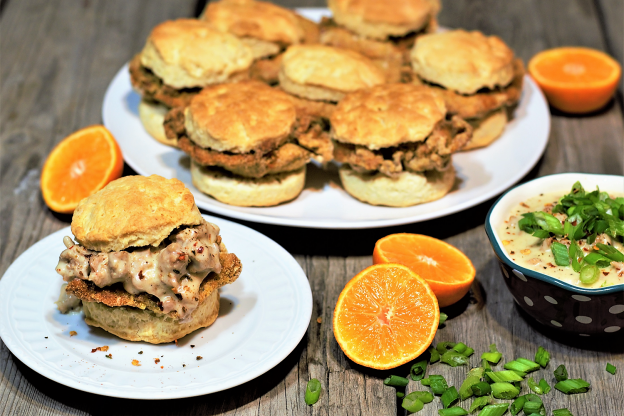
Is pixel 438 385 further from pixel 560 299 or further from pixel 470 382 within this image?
pixel 560 299

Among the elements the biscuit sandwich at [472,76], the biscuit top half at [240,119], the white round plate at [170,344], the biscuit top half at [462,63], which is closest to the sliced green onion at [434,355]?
the white round plate at [170,344]

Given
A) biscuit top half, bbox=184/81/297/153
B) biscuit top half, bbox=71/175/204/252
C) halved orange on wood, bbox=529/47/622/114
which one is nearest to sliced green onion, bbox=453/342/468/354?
biscuit top half, bbox=71/175/204/252

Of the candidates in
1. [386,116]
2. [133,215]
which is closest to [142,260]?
[133,215]

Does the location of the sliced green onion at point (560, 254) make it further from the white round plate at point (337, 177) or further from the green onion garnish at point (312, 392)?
the green onion garnish at point (312, 392)

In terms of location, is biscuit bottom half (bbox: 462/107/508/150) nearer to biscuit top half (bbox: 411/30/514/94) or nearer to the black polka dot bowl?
biscuit top half (bbox: 411/30/514/94)

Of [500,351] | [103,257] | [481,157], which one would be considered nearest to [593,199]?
[500,351]

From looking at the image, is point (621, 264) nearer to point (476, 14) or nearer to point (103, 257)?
point (103, 257)
